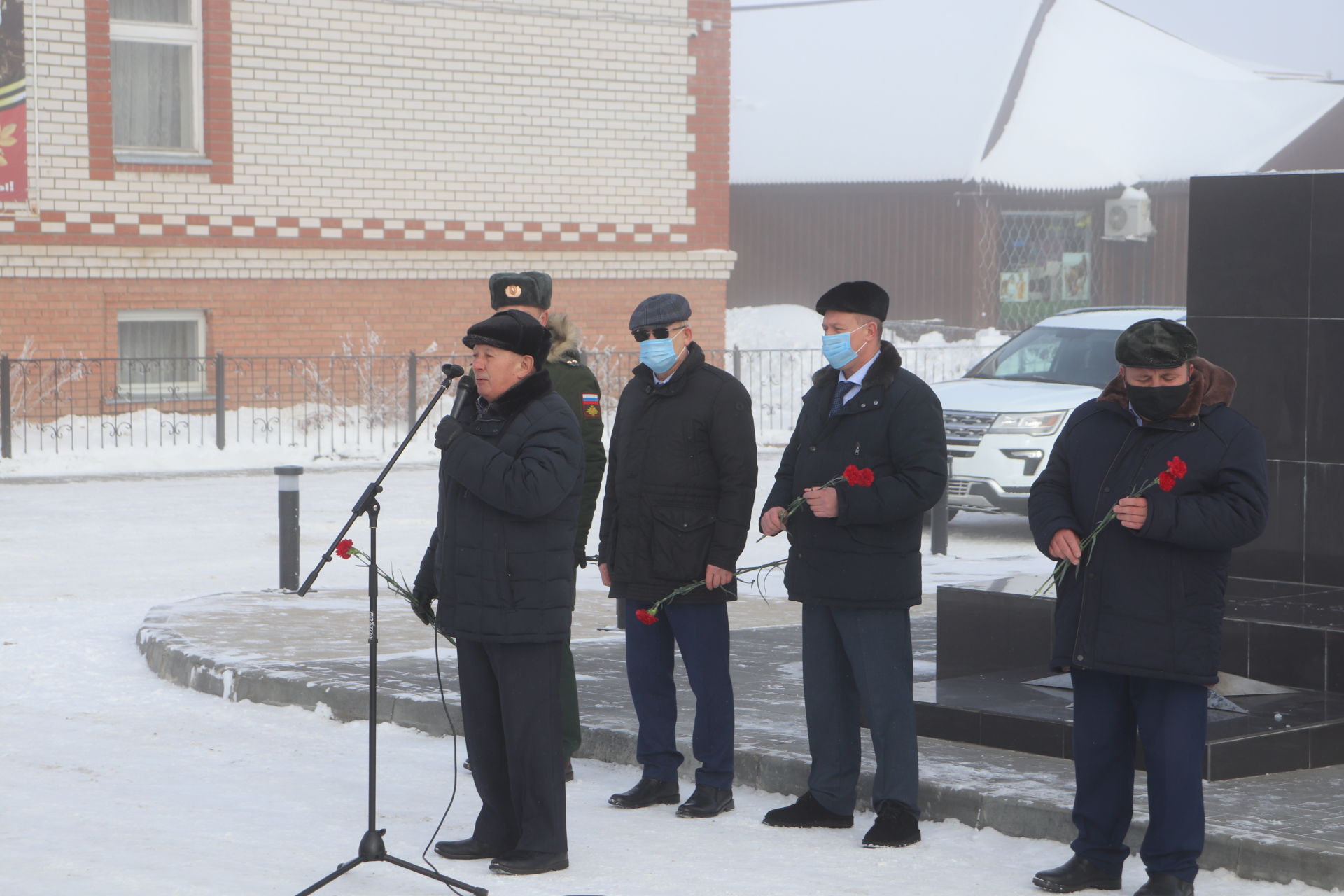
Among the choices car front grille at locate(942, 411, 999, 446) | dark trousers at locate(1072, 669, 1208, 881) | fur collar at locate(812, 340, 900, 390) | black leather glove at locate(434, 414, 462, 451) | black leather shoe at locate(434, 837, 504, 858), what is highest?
fur collar at locate(812, 340, 900, 390)

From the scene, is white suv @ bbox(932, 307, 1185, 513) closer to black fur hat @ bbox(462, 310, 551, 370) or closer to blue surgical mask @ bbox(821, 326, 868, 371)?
blue surgical mask @ bbox(821, 326, 868, 371)

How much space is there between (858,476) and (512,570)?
120 cm

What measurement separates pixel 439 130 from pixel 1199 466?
61.4 feet

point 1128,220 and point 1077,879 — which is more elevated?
point 1128,220

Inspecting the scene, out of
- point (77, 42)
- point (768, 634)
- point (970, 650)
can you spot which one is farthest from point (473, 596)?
point (77, 42)

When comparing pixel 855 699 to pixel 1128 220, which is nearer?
pixel 855 699

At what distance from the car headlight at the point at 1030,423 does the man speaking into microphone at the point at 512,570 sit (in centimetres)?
908

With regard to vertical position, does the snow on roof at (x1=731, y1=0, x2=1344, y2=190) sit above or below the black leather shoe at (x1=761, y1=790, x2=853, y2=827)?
above

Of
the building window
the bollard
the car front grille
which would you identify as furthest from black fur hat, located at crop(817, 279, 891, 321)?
the building window

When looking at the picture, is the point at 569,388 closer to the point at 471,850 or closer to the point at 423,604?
the point at 423,604

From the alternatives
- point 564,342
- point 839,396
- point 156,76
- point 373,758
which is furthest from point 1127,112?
point 373,758

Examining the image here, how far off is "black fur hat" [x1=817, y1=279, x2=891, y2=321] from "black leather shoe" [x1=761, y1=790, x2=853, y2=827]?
1.69 meters

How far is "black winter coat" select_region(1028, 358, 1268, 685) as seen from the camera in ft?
17.8

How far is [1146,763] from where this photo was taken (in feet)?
18.7
